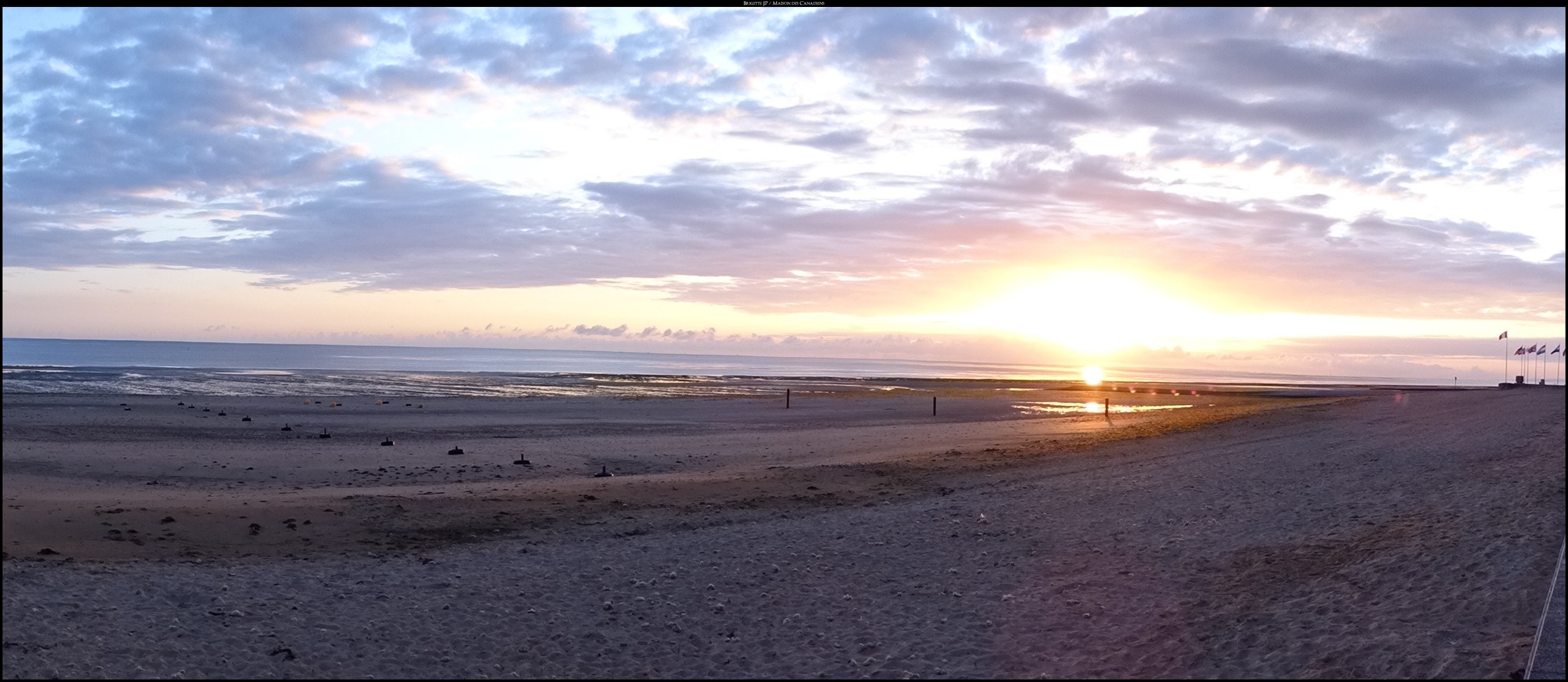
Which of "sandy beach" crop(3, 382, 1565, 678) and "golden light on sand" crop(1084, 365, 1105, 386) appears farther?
"golden light on sand" crop(1084, 365, 1105, 386)

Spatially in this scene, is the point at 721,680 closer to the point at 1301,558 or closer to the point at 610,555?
the point at 610,555

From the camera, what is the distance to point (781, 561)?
1276 cm

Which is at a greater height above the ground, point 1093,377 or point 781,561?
point 1093,377

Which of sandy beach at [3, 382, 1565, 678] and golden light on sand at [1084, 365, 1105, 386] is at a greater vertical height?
golden light on sand at [1084, 365, 1105, 386]

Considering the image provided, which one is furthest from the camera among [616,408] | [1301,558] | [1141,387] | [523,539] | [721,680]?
[1141,387]

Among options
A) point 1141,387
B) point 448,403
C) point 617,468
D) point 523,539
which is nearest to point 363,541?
point 523,539

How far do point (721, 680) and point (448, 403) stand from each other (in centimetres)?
3991

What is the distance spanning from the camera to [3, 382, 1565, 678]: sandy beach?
890cm

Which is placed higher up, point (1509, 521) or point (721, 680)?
point (1509, 521)

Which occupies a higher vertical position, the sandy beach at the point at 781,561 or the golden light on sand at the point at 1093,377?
the golden light on sand at the point at 1093,377

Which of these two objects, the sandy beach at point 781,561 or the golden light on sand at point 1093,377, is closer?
the sandy beach at point 781,561

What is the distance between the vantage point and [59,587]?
10320mm

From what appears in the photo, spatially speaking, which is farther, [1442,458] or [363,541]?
[1442,458]

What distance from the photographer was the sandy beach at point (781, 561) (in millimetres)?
Answer: 8898
